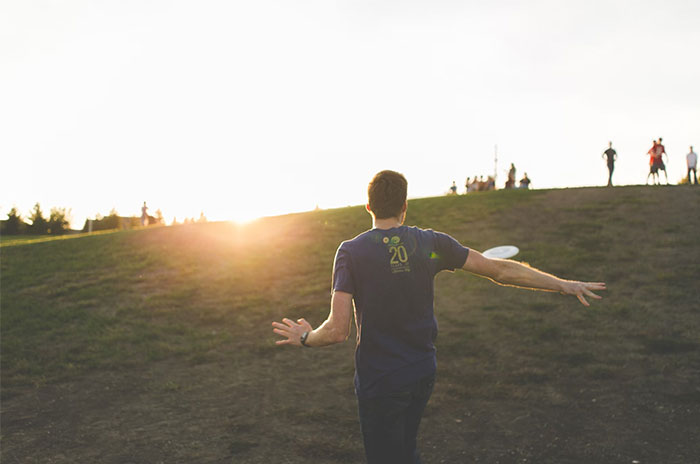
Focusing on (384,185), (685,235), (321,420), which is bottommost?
(321,420)

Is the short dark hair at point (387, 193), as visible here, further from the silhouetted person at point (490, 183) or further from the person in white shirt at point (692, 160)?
the silhouetted person at point (490, 183)

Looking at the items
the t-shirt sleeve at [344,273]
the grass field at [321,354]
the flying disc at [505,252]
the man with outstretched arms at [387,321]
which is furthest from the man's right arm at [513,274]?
the grass field at [321,354]

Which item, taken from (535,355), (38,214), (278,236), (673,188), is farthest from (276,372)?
(38,214)

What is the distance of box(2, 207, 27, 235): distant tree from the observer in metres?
54.8

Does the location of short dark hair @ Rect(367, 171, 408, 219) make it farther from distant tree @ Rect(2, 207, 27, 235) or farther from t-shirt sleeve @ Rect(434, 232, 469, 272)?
distant tree @ Rect(2, 207, 27, 235)

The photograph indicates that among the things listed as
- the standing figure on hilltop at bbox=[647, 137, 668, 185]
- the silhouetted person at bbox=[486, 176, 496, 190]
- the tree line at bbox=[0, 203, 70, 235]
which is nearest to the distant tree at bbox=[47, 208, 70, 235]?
the tree line at bbox=[0, 203, 70, 235]

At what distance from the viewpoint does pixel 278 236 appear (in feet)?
71.8

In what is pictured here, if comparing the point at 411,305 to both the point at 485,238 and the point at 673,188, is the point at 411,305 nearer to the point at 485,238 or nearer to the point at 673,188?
the point at 485,238

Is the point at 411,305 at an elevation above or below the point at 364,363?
above

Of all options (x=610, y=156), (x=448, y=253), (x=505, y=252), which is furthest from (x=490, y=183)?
(x=448, y=253)

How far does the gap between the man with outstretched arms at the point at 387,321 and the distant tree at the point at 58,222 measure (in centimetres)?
6234

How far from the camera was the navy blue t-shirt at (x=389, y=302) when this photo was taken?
3.03m

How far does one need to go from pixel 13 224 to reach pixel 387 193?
63.7 m

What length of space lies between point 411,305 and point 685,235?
17.2 metres
